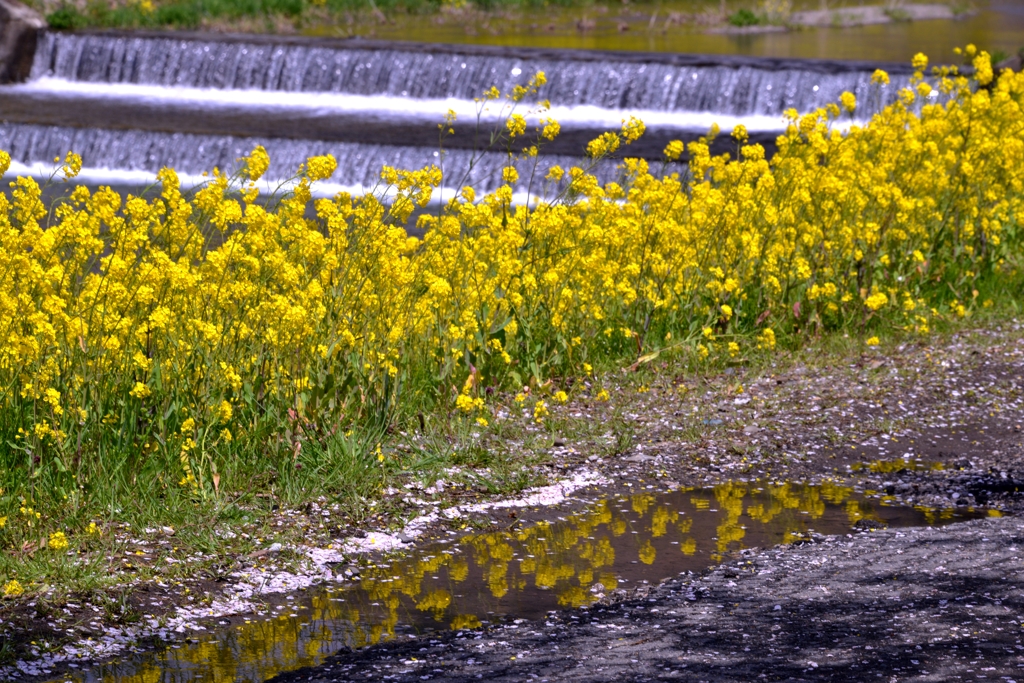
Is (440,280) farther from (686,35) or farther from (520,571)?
(686,35)

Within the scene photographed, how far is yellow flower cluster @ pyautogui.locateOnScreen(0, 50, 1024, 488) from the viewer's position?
542 cm

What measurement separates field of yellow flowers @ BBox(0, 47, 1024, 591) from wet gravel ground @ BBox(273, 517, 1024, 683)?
54.5 inches

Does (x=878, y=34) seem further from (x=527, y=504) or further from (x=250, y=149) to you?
(x=527, y=504)

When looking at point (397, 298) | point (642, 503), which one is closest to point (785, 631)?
point (642, 503)

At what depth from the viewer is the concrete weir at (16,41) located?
2044 centimetres

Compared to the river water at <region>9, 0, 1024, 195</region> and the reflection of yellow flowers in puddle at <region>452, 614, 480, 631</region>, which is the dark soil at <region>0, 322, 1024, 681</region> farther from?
the river water at <region>9, 0, 1024, 195</region>

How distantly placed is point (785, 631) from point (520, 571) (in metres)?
1.16

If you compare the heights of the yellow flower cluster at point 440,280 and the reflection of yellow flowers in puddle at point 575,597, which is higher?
the yellow flower cluster at point 440,280

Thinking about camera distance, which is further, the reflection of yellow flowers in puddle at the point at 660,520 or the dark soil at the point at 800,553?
the reflection of yellow flowers in puddle at the point at 660,520

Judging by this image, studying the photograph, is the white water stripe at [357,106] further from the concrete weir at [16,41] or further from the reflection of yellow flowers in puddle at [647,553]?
the reflection of yellow flowers in puddle at [647,553]

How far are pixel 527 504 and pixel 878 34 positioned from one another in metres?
21.5

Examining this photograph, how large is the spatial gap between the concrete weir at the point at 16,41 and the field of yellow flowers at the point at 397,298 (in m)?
14.6

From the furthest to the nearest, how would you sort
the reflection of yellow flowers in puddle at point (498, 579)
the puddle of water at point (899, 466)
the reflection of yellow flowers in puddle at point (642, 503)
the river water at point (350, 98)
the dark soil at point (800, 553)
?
the river water at point (350, 98) → the puddle of water at point (899, 466) → the reflection of yellow flowers in puddle at point (642, 503) → the reflection of yellow flowers in puddle at point (498, 579) → the dark soil at point (800, 553)

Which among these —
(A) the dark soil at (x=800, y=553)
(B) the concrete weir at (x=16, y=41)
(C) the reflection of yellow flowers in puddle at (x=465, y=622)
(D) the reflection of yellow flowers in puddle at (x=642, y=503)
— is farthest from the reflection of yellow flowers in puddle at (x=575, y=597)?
(B) the concrete weir at (x=16, y=41)
